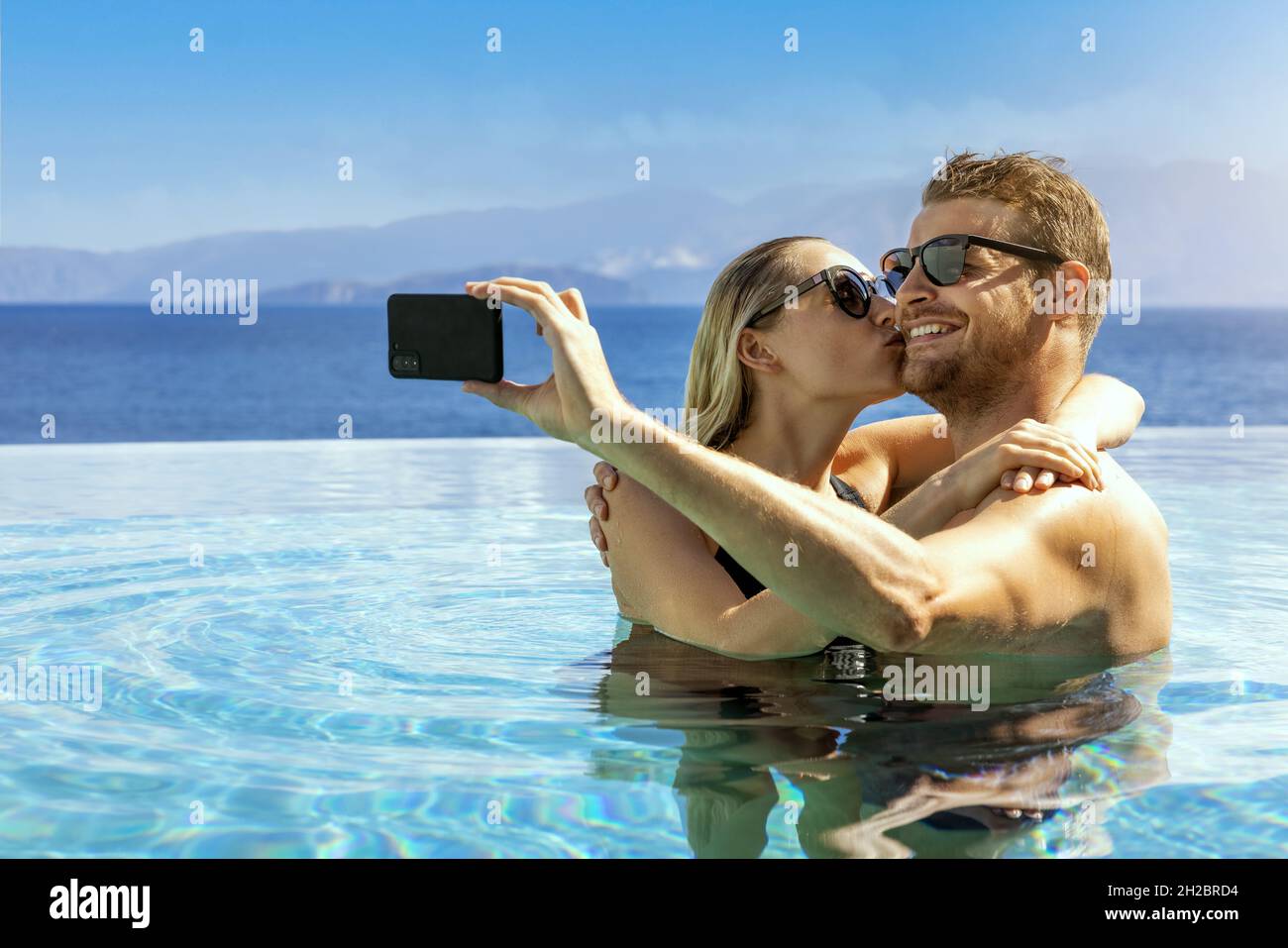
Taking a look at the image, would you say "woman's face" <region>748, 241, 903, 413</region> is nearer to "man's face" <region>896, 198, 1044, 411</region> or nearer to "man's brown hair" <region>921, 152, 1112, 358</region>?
"man's face" <region>896, 198, 1044, 411</region>

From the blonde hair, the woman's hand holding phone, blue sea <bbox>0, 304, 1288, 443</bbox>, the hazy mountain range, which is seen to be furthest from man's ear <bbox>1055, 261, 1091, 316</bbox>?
the hazy mountain range

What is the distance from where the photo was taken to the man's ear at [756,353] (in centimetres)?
373

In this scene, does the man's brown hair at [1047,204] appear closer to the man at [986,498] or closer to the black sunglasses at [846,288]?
the man at [986,498]

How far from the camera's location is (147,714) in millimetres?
3271

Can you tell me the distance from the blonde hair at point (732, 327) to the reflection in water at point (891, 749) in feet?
2.20

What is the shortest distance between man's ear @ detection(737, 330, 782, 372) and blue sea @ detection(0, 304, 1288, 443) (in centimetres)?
2575

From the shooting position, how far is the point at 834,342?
365cm

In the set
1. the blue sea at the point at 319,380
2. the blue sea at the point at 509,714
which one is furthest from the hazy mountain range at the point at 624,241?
the blue sea at the point at 509,714

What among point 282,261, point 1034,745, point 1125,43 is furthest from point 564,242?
point 1034,745

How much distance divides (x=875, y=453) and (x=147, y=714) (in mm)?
2439

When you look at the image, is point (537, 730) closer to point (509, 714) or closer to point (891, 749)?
point (509, 714)

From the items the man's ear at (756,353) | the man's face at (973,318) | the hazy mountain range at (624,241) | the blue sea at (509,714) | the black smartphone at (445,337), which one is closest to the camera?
the blue sea at (509,714)

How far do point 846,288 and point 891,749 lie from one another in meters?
1.37
